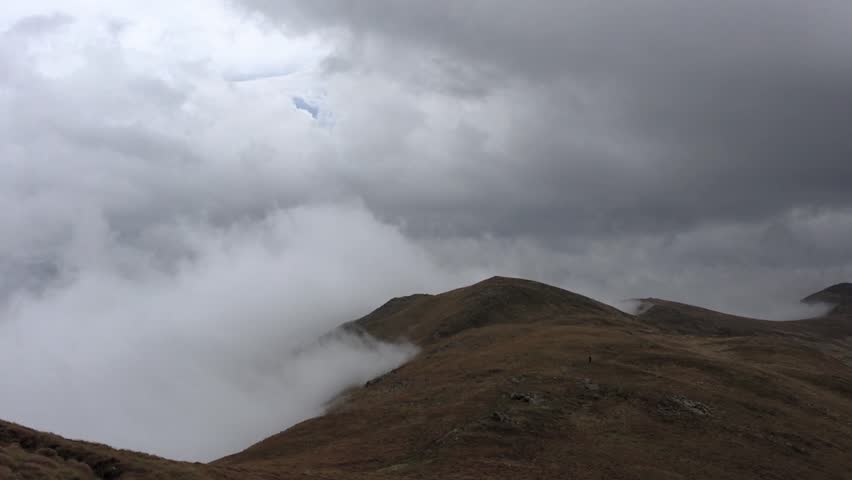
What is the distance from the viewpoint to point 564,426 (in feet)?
204

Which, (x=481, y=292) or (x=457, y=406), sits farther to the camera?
(x=481, y=292)

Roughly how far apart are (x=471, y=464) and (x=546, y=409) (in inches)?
643

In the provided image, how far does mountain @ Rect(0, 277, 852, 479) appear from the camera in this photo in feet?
164

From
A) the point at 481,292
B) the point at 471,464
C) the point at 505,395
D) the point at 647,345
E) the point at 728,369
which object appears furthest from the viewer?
the point at 481,292

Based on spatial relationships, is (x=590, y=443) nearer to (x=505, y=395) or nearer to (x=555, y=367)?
(x=505, y=395)

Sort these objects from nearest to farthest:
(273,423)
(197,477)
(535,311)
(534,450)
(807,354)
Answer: (197,477)
(534,450)
(807,354)
(535,311)
(273,423)

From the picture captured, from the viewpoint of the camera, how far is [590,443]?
191ft

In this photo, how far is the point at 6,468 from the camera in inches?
1222

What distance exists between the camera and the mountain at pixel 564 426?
164ft

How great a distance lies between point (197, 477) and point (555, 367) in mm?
55066

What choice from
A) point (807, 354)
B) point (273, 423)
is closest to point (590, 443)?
point (807, 354)

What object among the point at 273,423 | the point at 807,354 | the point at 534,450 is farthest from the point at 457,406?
the point at 273,423

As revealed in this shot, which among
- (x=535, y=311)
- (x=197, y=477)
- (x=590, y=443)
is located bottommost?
(x=590, y=443)

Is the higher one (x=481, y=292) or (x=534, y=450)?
(x=481, y=292)
